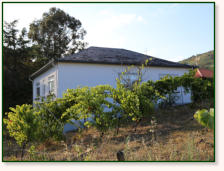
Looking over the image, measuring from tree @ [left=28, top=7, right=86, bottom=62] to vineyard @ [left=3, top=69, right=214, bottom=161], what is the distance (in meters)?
15.9

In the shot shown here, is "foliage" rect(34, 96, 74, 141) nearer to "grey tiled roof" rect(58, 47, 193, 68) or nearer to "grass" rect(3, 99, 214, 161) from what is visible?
"grass" rect(3, 99, 214, 161)

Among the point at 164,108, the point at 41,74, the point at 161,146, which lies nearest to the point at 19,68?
the point at 41,74

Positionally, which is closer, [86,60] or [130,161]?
[130,161]

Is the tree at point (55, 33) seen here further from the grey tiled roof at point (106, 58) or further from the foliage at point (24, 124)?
the foliage at point (24, 124)

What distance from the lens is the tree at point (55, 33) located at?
23.0 metres

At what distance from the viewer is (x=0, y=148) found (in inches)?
210

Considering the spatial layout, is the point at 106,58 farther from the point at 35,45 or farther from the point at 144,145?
the point at 35,45

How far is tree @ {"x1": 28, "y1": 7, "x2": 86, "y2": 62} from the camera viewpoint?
2295cm

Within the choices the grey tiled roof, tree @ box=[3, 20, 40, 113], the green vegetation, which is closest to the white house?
the grey tiled roof

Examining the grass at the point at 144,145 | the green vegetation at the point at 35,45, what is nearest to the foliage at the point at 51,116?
the grass at the point at 144,145

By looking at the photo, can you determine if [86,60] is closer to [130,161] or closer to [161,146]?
[161,146]

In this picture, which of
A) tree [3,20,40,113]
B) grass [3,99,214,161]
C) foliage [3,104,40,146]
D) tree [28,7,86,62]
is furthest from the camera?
tree [28,7,86,62]

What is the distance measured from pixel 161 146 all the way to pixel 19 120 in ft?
11.9

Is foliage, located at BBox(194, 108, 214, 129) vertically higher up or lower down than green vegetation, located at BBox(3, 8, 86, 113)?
lower down
